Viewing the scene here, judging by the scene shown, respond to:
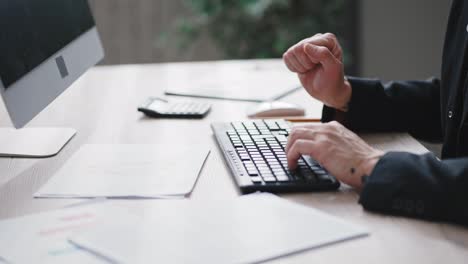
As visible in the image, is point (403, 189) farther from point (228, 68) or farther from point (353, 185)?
point (228, 68)

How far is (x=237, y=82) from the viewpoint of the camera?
183cm

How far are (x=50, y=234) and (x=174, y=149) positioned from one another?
0.38 metres

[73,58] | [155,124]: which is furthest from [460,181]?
[73,58]

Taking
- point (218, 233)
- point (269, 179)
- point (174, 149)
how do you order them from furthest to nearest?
point (174, 149), point (269, 179), point (218, 233)

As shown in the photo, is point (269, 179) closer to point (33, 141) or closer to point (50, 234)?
point (50, 234)

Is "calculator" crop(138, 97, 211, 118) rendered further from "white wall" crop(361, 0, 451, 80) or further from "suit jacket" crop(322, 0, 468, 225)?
"white wall" crop(361, 0, 451, 80)

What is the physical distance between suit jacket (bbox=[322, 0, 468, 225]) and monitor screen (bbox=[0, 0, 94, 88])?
1.72 ft

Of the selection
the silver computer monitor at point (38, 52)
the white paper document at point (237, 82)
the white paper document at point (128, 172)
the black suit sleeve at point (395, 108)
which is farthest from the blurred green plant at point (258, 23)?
the white paper document at point (128, 172)

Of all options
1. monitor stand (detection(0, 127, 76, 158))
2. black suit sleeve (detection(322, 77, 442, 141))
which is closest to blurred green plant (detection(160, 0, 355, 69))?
black suit sleeve (detection(322, 77, 442, 141))

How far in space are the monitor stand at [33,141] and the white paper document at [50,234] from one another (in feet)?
1.06

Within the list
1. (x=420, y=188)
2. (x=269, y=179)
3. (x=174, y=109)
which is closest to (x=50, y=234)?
(x=269, y=179)

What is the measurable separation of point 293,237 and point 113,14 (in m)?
2.85

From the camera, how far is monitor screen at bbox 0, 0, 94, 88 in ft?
3.81

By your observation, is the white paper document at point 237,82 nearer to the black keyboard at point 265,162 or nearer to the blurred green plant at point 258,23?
the black keyboard at point 265,162
